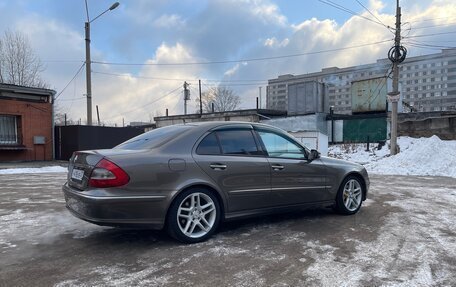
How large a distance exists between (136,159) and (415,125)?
1986 cm

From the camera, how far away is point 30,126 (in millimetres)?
19875

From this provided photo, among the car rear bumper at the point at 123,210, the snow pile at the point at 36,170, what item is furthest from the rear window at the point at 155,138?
the snow pile at the point at 36,170

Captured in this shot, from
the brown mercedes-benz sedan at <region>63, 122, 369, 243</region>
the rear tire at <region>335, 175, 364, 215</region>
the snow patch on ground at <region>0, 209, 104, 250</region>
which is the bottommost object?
the snow patch on ground at <region>0, 209, 104, 250</region>

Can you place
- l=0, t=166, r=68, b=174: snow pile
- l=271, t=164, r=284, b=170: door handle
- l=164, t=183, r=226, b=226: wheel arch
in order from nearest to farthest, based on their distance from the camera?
l=164, t=183, r=226, b=226: wheel arch
l=271, t=164, r=284, b=170: door handle
l=0, t=166, r=68, b=174: snow pile

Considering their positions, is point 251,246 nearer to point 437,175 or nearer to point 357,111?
point 437,175

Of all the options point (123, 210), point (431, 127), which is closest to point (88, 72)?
point (123, 210)

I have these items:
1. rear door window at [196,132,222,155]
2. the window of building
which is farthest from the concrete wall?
the window of building

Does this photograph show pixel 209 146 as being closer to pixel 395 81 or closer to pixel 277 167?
pixel 277 167

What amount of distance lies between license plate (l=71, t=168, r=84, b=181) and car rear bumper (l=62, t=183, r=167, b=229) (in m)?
0.18

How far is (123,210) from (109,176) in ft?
1.31

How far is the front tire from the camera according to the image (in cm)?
431

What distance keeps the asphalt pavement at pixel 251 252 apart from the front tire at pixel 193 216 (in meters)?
0.14

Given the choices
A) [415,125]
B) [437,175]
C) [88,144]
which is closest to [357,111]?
[415,125]

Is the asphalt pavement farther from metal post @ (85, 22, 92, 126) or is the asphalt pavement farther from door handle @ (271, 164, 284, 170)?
metal post @ (85, 22, 92, 126)
